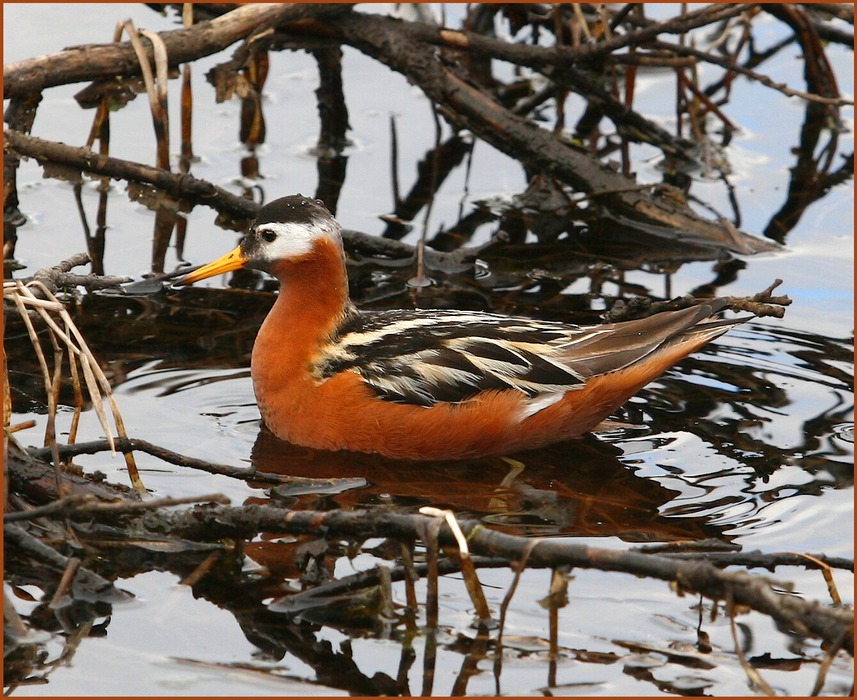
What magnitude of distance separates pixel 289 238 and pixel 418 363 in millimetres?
1058

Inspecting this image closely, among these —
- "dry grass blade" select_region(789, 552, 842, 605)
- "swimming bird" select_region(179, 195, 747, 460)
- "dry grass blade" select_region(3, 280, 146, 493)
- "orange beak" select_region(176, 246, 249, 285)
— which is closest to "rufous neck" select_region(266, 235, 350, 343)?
"swimming bird" select_region(179, 195, 747, 460)

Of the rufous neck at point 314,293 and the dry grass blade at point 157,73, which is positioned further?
the dry grass blade at point 157,73

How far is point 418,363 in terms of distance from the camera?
299 inches

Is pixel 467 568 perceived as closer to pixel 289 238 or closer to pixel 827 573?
pixel 827 573

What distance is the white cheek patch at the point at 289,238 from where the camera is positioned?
7.79 metres

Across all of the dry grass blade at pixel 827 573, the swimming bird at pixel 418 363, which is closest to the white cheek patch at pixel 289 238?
the swimming bird at pixel 418 363

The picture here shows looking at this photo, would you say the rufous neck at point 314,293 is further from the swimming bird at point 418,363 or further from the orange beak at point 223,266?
the orange beak at point 223,266

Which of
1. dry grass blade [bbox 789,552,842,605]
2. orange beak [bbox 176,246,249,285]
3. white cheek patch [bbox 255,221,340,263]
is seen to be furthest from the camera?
orange beak [bbox 176,246,249,285]

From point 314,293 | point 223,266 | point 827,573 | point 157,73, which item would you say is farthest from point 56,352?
point 157,73

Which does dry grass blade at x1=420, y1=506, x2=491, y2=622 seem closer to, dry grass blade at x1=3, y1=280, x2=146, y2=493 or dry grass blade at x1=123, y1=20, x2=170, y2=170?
dry grass blade at x1=3, y1=280, x2=146, y2=493

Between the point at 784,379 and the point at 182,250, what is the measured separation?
14.2ft

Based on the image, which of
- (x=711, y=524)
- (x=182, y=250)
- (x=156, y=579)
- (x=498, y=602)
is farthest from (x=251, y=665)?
(x=182, y=250)

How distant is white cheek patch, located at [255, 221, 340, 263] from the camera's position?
779 centimetres

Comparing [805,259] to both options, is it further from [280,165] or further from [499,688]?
[499,688]
